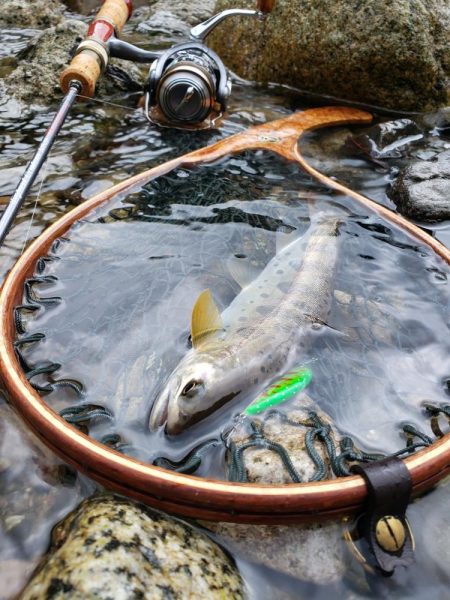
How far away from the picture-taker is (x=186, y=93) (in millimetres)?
5113

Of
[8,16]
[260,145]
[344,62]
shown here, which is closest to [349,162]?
[260,145]

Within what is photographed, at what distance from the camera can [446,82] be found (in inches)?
246

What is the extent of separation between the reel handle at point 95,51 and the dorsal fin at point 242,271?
174cm

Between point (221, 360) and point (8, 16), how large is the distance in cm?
781

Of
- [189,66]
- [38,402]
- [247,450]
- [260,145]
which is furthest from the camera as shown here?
[189,66]

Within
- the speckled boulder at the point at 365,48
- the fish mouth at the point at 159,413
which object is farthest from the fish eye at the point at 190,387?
the speckled boulder at the point at 365,48

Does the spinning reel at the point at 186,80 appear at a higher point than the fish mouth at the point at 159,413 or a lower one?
higher

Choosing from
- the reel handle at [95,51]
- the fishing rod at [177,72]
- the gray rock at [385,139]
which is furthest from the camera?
the gray rock at [385,139]

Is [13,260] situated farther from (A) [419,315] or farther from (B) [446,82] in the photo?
(B) [446,82]

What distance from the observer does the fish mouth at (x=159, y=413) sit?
2.39m

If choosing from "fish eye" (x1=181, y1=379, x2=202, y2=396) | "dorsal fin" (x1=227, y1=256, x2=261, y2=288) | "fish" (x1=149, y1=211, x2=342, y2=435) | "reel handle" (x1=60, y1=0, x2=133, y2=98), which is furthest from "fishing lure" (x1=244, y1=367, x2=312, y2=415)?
"reel handle" (x1=60, y1=0, x2=133, y2=98)

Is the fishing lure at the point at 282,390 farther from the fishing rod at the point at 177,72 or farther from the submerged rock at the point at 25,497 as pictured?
the fishing rod at the point at 177,72

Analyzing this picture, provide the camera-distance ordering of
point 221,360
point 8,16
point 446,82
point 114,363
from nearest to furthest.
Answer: point 221,360 → point 114,363 → point 446,82 → point 8,16

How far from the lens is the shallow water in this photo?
2.26m
